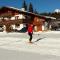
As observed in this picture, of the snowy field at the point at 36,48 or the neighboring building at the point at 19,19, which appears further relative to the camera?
the neighboring building at the point at 19,19

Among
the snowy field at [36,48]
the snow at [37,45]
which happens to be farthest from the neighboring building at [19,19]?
the snowy field at [36,48]

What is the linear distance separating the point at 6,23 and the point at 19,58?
136 ft

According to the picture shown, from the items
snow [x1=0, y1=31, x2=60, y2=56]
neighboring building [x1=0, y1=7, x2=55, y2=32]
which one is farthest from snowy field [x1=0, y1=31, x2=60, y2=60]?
neighboring building [x1=0, y1=7, x2=55, y2=32]

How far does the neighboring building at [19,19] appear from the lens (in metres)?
51.9

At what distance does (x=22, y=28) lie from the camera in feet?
165

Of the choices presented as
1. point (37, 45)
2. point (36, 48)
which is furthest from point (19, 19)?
point (36, 48)

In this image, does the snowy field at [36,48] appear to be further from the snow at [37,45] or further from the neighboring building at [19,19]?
the neighboring building at [19,19]

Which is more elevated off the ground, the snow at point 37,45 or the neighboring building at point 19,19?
the neighboring building at point 19,19

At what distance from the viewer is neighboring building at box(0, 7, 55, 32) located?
5188 centimetres

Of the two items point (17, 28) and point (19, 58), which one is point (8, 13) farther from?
point (19, 58)

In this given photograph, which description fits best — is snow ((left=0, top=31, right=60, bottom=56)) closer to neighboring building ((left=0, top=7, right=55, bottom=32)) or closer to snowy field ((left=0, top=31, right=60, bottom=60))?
snowy field ((left=0, top=31, right=60, bottom=60))

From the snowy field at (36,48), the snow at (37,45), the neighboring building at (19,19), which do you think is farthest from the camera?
the neighboring building at (19,19)

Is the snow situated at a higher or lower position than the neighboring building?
lower

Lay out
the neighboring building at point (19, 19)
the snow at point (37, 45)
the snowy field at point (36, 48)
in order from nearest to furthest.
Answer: the snowy field at point (36, 48) < the snow at point (37, 45) < the neighboring building at point (19, 19)
